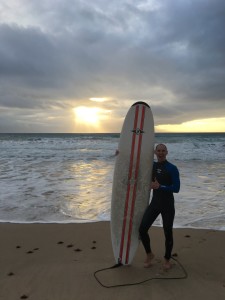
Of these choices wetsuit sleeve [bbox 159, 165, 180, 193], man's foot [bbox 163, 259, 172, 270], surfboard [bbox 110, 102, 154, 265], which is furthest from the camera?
surfboard [bbox 110, 102, 154, 265]

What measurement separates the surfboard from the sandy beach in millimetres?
329

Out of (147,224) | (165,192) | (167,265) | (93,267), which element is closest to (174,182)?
(165,192)

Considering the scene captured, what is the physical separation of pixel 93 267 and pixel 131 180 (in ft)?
4.21

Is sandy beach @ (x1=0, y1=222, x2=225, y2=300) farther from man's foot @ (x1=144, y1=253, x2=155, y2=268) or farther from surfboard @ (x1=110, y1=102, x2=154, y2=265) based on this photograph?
surfboard @ (x1=110, y1=102, x2=154, y2=265)

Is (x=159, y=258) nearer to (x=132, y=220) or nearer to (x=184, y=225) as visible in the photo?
(x=132, y=220)

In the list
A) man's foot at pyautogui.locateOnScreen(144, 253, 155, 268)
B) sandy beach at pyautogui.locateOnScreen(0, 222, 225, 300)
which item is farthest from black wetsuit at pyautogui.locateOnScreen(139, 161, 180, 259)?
sandy beach at pyautogui.locateOnScreen(0, 222, 225, 300)

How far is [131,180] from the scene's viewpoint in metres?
4.64

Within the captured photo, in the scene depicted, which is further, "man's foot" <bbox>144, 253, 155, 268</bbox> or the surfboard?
the surfboard

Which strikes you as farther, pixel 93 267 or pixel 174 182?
pixel 93 267

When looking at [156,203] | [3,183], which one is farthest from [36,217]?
[3,183]

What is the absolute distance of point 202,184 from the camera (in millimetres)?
10508

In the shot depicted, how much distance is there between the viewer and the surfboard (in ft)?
14.8

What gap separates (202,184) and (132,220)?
21.3ft

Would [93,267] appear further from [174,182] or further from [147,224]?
[174,182]
